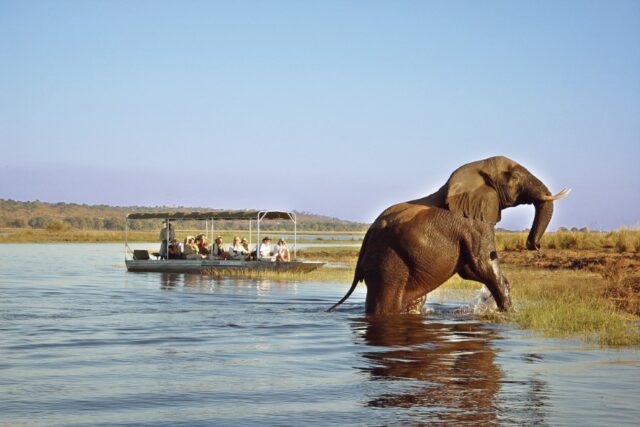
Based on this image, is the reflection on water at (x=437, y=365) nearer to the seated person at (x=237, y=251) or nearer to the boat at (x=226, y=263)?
the boat at (x=226, y=263)

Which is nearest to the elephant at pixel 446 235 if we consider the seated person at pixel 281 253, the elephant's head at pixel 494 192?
the elephant's head at pixel 494 192

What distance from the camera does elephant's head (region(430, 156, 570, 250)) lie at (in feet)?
48.4

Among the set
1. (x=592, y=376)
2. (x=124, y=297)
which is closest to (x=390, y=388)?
(x=592, y=376)

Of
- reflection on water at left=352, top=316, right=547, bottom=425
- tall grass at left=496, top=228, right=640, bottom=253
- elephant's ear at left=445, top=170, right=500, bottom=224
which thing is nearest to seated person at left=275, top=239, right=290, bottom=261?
tall grass at left=496, top=228, right=640, bottom=253

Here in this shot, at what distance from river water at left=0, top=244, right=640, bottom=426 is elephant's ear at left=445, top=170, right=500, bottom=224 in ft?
5.90

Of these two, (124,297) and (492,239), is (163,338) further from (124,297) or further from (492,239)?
(124,297)

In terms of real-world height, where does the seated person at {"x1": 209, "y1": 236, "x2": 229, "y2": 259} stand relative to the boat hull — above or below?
above

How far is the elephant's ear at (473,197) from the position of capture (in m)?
14.7

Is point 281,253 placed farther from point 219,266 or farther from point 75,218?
point 75,218

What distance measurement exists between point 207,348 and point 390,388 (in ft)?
12.8

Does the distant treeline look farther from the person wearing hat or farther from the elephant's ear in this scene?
the elephant's ear

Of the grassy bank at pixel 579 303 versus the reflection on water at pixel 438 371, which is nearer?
the reflection on water at pixel 438 371

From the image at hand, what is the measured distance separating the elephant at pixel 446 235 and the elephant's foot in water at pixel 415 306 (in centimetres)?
6

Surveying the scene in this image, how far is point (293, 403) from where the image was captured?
932 centimetres
